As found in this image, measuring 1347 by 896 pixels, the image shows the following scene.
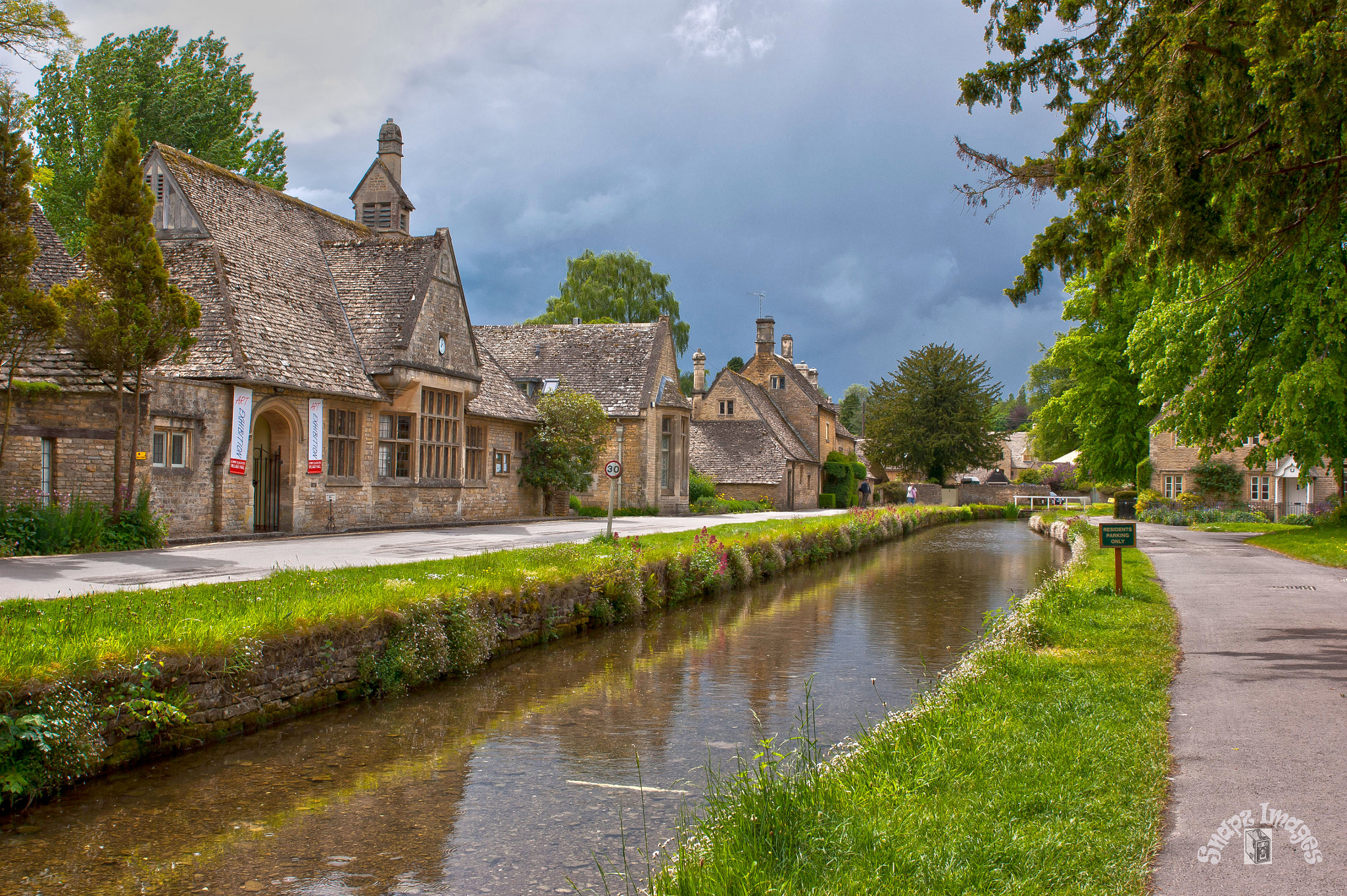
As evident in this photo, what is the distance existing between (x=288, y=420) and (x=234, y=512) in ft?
8.32

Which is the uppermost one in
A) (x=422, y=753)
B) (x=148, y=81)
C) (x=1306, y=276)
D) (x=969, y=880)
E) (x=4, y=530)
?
(x=148, y=81)

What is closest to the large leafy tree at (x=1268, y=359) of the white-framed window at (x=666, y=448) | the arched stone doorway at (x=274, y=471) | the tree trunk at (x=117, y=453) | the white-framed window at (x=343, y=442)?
the white-framed window at (x=666, y=448)

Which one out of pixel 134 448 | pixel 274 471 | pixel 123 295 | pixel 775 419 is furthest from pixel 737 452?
pixel 123 295

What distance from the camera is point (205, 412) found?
61.9ft

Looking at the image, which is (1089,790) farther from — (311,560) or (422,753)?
(311,560)

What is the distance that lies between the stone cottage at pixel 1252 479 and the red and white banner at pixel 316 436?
3454 centimetres

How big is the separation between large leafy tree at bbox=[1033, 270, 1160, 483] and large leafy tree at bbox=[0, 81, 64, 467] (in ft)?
124

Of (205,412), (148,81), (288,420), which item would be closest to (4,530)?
(205,412)

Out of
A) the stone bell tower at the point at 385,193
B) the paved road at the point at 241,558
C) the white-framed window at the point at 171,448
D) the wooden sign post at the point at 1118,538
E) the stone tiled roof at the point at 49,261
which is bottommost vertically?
the paved road at the point at 241,558

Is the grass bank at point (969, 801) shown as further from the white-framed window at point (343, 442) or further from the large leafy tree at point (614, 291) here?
the large leafy tree at point (614, 291)

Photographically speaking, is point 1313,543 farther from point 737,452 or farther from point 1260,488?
point 737,452

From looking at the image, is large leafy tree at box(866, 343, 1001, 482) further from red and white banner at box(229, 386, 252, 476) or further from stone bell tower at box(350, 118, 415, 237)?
red and white banner at box(229, 386, 252, 476)

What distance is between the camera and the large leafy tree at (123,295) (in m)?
16.1

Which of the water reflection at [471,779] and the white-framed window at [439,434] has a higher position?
the white-framed window at [439,434]
